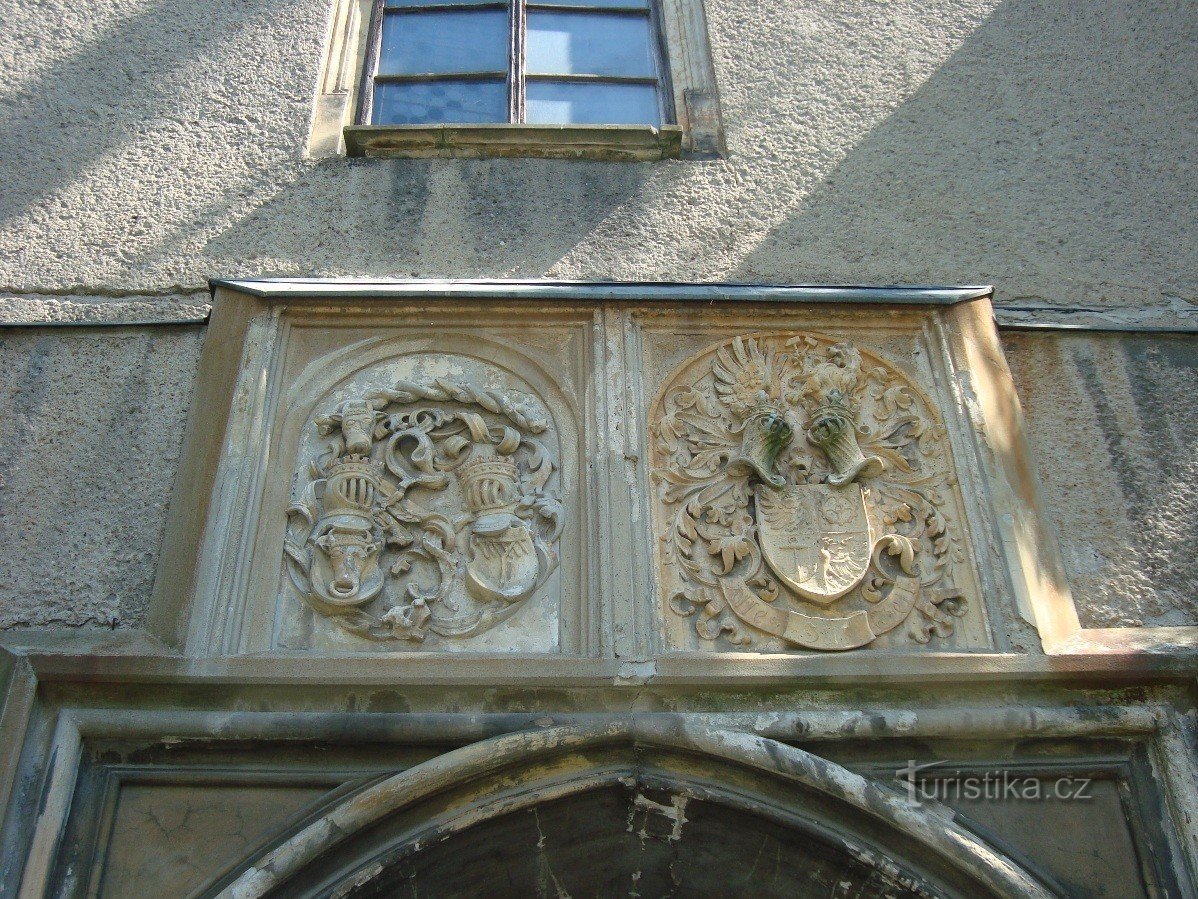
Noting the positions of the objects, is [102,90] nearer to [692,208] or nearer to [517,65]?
[517,65]

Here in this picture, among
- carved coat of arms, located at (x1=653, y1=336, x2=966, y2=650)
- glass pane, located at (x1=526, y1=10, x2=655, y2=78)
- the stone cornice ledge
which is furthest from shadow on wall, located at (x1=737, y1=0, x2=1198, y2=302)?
glass pane, located at (x1=526, y1=10, x2=655, y2=78)

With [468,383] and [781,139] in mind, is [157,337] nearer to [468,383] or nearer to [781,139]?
[468,383]

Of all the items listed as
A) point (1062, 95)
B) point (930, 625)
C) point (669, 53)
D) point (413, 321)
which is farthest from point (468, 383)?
point (1062, 95)

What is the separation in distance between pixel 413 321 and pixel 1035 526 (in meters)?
1.78

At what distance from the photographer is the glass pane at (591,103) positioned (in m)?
4.41

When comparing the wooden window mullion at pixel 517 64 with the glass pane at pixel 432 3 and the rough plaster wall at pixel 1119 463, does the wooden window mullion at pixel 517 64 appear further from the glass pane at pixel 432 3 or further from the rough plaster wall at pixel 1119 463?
the rough plaster wall at pixel 1119 463

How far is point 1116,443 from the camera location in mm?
3494

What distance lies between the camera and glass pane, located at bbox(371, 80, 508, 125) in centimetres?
441

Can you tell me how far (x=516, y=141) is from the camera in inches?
162

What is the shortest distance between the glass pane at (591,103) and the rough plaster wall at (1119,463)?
1577mm

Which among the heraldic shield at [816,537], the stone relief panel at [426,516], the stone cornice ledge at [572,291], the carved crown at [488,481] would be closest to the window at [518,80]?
the stone cornice ledge at [572,291]

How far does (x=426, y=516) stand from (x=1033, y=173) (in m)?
2.31

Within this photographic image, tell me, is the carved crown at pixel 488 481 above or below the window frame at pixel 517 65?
below

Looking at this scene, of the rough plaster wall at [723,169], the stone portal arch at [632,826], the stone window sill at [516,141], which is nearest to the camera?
the stone portal arch at [632,826]
